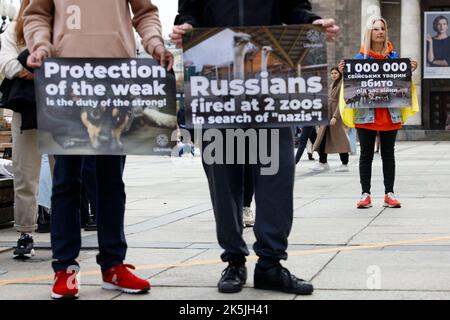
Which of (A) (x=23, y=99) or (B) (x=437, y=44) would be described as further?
(B) (x=437, y=44)

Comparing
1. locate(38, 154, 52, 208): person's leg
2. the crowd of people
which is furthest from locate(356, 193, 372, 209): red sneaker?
the crowd of people

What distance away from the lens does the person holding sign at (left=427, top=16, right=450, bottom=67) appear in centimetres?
4572

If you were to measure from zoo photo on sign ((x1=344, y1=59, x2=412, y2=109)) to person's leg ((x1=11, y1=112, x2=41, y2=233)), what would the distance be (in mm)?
4183

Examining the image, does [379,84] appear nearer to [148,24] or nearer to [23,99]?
[23,99]

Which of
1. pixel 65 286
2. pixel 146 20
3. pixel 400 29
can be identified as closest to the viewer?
pixel 65 286

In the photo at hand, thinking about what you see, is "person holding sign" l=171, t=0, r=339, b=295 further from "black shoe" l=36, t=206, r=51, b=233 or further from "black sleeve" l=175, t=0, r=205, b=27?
"black shoe" l=36, t=206, r=51, b=233

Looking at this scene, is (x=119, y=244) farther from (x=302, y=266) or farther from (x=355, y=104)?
(x=355, y=104)

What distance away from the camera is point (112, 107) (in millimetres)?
4699

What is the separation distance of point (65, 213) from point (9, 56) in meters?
1.87

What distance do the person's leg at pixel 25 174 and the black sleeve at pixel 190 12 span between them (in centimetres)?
200

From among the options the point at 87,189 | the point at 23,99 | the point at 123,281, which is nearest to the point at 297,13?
the point at 123,281

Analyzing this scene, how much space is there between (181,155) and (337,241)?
2103 centimetres

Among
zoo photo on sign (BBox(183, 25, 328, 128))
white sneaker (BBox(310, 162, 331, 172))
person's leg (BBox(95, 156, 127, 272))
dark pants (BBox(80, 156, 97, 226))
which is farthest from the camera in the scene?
white sneaker (BBox(310, 162, 331, 172))

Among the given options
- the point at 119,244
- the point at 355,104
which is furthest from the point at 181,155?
the point at 119,244
